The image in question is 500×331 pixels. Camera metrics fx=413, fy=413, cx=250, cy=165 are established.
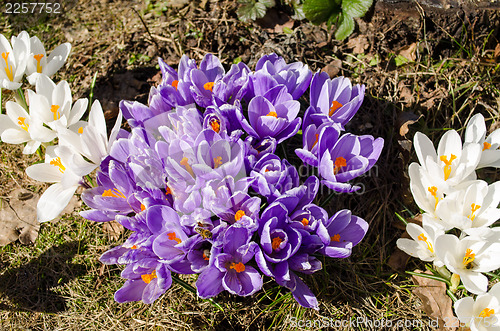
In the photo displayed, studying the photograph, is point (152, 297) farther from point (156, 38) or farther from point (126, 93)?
point (156, 38)

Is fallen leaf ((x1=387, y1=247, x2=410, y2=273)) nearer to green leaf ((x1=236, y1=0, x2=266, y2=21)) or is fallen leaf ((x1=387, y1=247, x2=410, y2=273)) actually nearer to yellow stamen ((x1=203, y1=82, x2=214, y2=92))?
yellow stamen ((x1=203, y1=82, x2=214, y2=92))

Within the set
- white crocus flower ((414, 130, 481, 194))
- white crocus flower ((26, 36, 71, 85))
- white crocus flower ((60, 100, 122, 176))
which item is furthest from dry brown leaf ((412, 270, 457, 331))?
white crocus flower ((26, 36, 71, 85))

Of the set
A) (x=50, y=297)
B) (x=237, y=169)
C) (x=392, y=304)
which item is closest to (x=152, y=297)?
(x=237, y=169)

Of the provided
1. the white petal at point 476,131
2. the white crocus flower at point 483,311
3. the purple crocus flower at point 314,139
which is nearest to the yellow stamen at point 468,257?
the white crocus flower at point 483,311

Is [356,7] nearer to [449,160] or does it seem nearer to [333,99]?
[333,99]

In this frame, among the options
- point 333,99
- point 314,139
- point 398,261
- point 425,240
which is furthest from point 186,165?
point 398,261

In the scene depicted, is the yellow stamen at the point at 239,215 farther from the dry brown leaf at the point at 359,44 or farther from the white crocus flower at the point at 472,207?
the dry brown leaf at the point at 359,44
